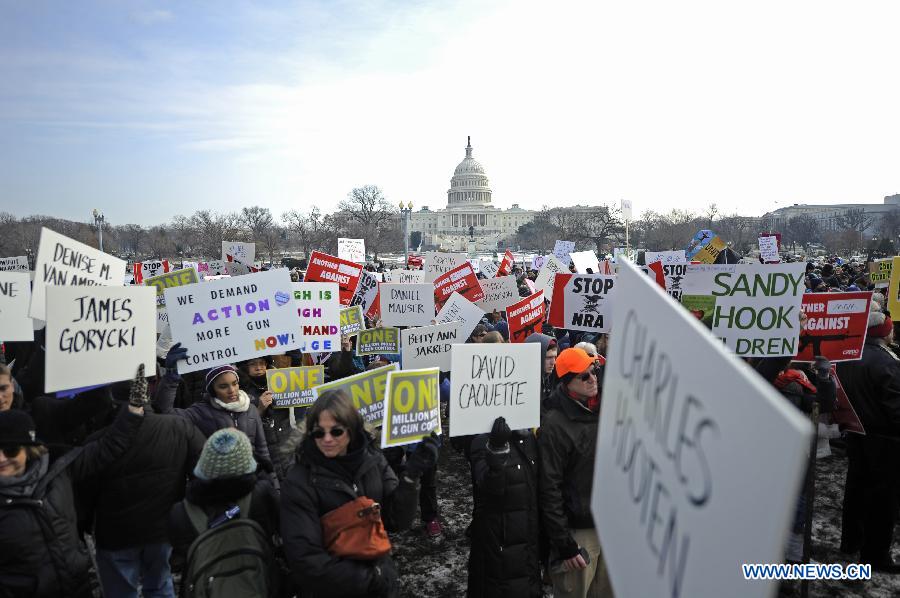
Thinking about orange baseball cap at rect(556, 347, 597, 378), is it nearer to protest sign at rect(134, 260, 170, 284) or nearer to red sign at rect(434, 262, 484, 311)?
red sign at rect(434, 262, 484, 311)

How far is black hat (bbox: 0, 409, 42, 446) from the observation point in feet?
8.74

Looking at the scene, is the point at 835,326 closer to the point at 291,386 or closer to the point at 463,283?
the point at 291,386

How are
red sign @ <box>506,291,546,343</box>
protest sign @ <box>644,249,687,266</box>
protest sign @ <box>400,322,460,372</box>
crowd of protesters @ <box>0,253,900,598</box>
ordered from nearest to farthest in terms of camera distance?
1. crowd of protesters @ <box>0,253,900,598</box>
2. protest sign @ <box>400,322,460,372</box>
3. red sign @ <box>506,291,546,343</box>
4. protest sign @ <box>644,249,687,266</box>

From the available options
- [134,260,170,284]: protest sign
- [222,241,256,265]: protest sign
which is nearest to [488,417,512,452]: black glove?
[134,260,170,284]: protest sign

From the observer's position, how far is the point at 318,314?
5691 mm

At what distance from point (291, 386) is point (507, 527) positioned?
2.27 meters

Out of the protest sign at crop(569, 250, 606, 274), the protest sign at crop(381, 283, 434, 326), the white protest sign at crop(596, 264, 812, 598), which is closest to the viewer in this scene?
the white protest sign at crop(596, 264, 812, 598)

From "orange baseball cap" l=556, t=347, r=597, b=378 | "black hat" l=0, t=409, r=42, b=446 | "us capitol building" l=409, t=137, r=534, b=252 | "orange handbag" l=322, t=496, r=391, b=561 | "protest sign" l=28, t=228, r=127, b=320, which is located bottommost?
"orange handbag" l=322, t=496, r=391, b=561

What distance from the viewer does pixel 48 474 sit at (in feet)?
9.20

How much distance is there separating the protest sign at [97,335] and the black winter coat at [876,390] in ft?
17.0

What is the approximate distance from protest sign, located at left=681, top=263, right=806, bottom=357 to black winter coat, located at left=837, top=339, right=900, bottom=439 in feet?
2.19

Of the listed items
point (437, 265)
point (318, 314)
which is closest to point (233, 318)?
point (318, 314)

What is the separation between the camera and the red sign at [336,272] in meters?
7.81

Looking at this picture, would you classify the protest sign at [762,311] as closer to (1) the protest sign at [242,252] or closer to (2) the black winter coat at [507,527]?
(2) the black winter coat at [507,527]
